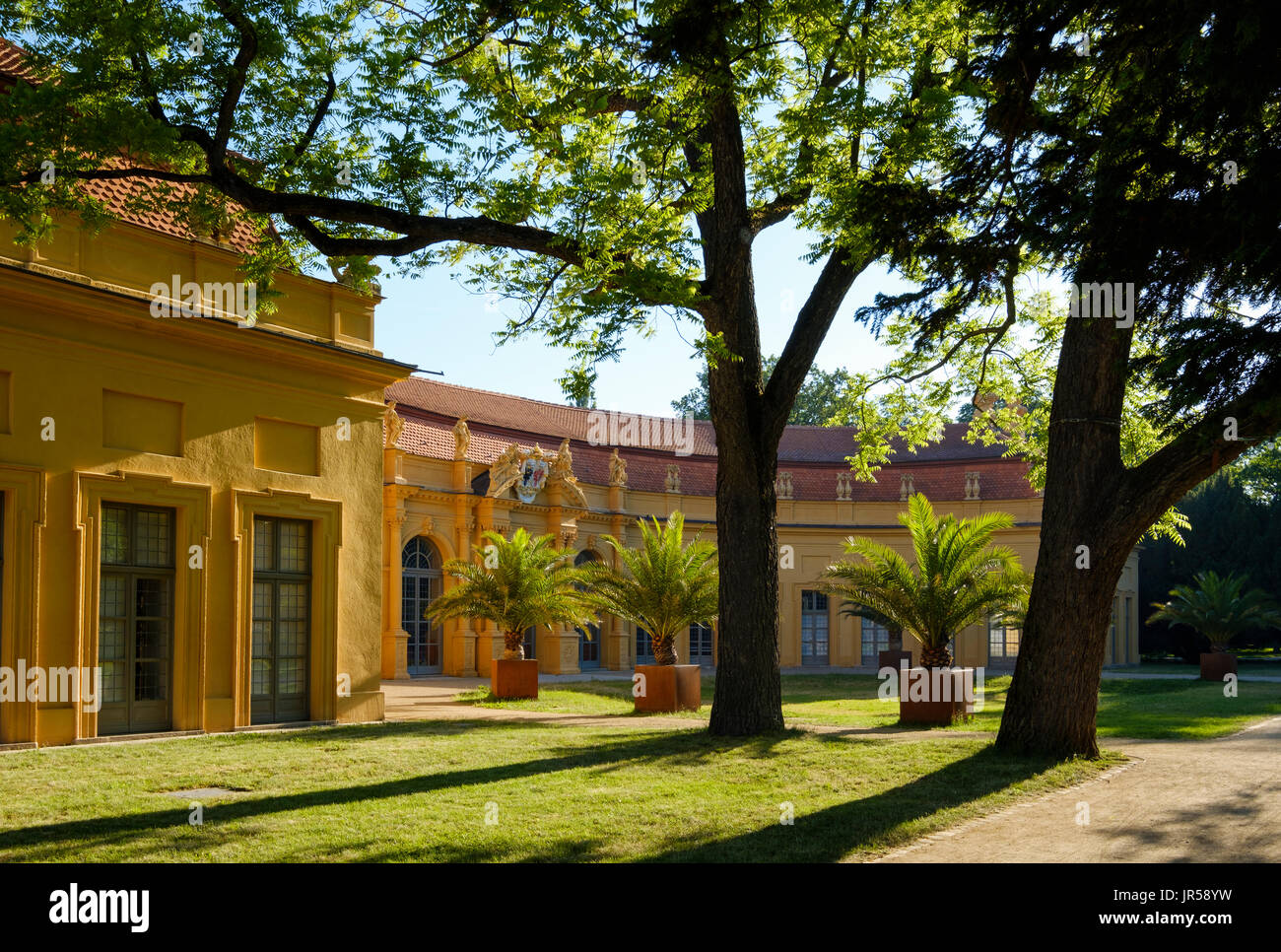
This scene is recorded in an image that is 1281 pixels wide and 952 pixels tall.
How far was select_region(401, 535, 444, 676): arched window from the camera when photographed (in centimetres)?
3141

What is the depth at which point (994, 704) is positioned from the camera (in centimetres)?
2250

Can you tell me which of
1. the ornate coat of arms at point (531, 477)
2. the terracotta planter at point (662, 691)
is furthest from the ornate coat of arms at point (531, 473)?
the terracotta planter at point (662, 691)

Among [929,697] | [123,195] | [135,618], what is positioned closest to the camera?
[135,618]

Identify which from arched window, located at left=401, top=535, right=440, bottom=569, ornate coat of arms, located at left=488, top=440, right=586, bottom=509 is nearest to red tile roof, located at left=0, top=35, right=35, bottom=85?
arched window, located at left=401, top=535, right=440, bottom=569

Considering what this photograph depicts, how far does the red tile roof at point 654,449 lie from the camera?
3403 cm

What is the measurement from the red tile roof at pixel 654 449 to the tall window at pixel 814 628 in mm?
3688

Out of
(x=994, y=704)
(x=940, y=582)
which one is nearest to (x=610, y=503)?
(x=994, y=704)

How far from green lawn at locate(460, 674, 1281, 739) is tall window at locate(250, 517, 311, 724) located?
17.9ft

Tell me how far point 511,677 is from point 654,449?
1881 centimetres

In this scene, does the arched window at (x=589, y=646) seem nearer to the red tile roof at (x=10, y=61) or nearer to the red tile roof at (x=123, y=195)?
the red tile roof at (x=123, y=195)

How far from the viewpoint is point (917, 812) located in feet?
29.4

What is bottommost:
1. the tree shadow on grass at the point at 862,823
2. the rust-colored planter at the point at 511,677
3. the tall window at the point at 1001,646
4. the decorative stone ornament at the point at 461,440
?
the tall window at the point at 1001,646

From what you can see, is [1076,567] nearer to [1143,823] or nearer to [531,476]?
[1143,823]
